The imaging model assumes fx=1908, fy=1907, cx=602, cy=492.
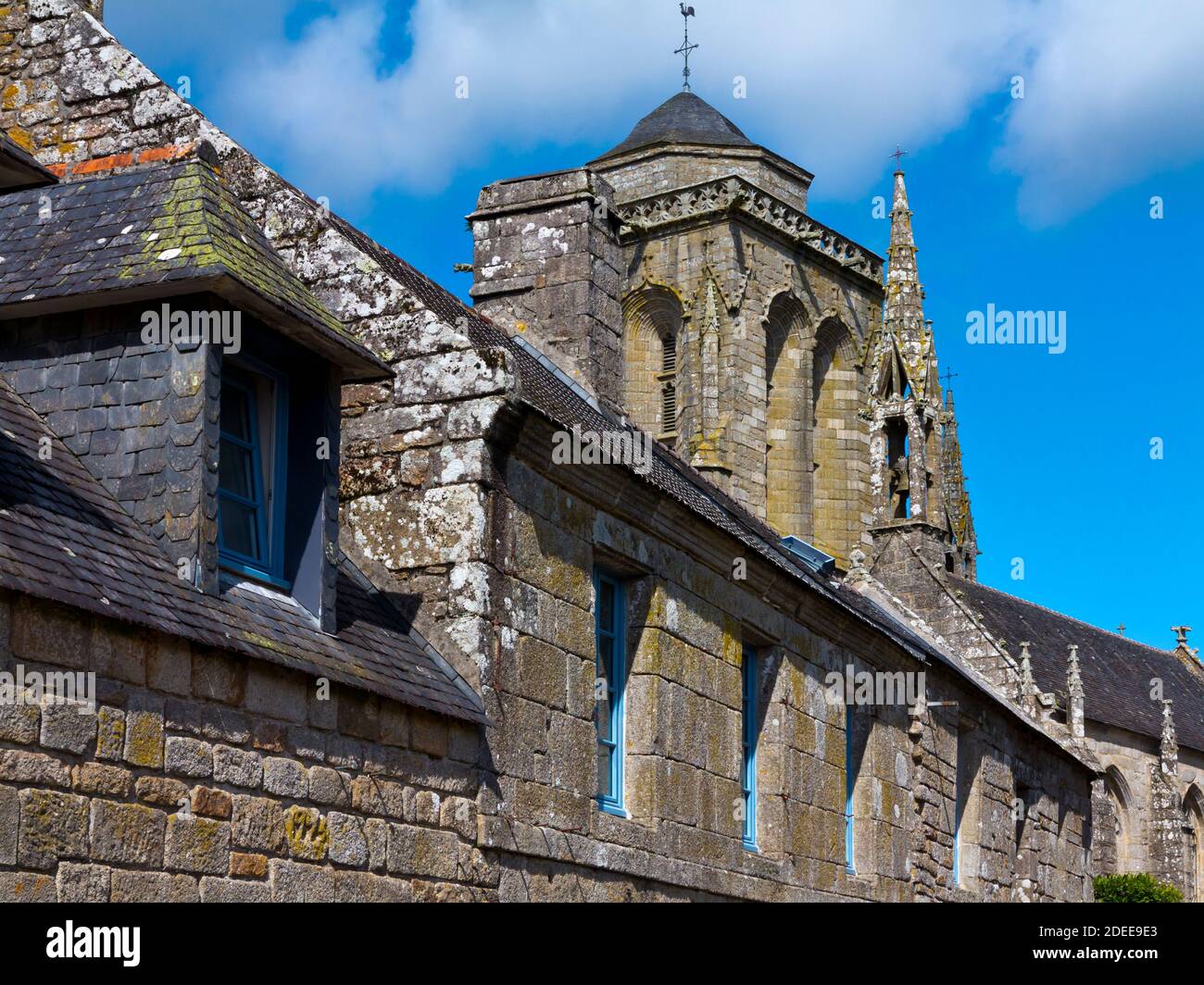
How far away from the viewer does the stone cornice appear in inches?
1907

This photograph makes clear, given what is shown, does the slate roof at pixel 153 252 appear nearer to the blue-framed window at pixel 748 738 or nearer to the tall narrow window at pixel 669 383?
the blue-framed window at pixel 748 738

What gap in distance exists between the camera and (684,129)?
170ft

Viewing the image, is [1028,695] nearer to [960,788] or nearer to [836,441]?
[960,788]

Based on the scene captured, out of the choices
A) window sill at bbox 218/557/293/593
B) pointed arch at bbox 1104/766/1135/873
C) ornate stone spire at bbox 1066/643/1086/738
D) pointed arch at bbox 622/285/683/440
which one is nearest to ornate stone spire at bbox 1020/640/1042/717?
ornate stone spire at bbox 1066/643/1086/738

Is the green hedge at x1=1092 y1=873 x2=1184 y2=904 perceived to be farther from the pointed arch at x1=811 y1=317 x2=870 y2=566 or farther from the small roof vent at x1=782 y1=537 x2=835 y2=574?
the pointed arch at x1=811 y1=317 x2=870 y2=566

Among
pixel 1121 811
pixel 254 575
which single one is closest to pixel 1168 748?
pixel 1121 811

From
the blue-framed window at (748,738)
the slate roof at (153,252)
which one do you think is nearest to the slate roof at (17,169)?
the slate roof at (153,252)

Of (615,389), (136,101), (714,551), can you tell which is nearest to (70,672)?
(136,101)

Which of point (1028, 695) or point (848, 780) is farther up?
point (1028, 695)

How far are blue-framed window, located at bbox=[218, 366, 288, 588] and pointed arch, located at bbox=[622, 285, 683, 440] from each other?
4027cm

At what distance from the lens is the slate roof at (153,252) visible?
805cm

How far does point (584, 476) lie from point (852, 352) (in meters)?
42.7

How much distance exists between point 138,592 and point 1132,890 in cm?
2523

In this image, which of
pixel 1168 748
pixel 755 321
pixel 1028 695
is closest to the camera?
pixel 1028 695
